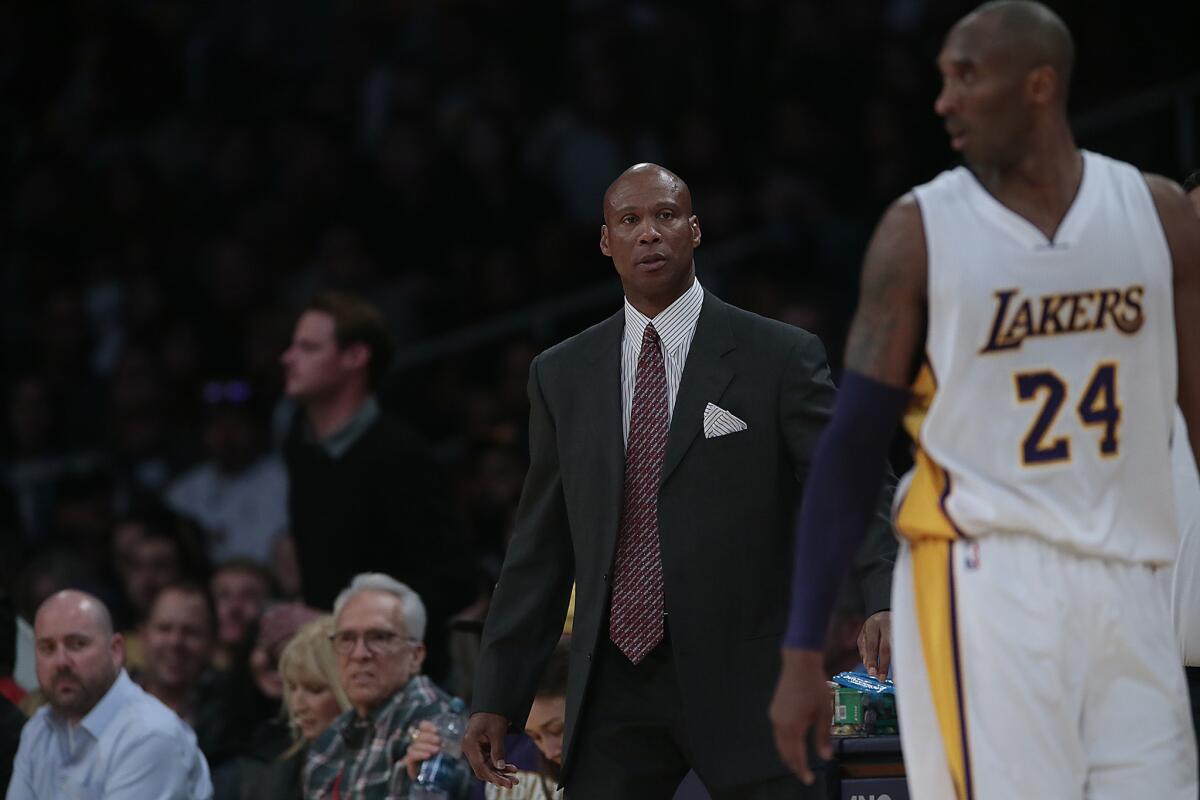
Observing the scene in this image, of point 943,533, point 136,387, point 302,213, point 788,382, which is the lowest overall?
point 943,533

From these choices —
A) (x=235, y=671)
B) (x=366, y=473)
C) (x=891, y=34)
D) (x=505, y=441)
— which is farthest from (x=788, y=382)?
(x=891, y=34)

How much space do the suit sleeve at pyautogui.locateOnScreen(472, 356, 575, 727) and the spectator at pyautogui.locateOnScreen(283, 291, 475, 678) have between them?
267 centimetres

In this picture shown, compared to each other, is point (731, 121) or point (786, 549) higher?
point (731, 121)

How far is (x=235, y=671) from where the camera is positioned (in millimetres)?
8227

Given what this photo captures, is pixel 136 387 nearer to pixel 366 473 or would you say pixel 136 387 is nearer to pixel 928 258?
pixel 366 473

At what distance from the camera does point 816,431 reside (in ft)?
14.7

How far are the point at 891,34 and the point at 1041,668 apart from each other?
7.68 m

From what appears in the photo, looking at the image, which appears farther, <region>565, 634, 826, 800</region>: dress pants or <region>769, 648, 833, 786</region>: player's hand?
A: <region>565, 634, 826, 800</region>: dress pants

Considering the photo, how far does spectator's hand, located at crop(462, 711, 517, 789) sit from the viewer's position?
4.63 m

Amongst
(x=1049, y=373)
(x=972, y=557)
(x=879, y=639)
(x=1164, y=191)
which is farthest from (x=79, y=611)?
(x=1164, y=191)

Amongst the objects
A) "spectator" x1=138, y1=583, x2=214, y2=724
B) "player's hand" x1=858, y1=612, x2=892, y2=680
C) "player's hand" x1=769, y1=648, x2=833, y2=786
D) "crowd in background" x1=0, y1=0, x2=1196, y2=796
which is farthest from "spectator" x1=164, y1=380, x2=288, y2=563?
"player's hand" x1=769, y1=648, x2=833, y2=786

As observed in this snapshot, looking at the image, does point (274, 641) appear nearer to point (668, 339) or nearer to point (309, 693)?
point (309, 693)

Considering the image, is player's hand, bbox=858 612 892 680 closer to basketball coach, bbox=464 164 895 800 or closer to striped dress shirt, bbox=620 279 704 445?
basketball coach, bbox=464 164 895 800

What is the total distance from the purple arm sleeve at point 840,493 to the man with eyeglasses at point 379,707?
117 inches
